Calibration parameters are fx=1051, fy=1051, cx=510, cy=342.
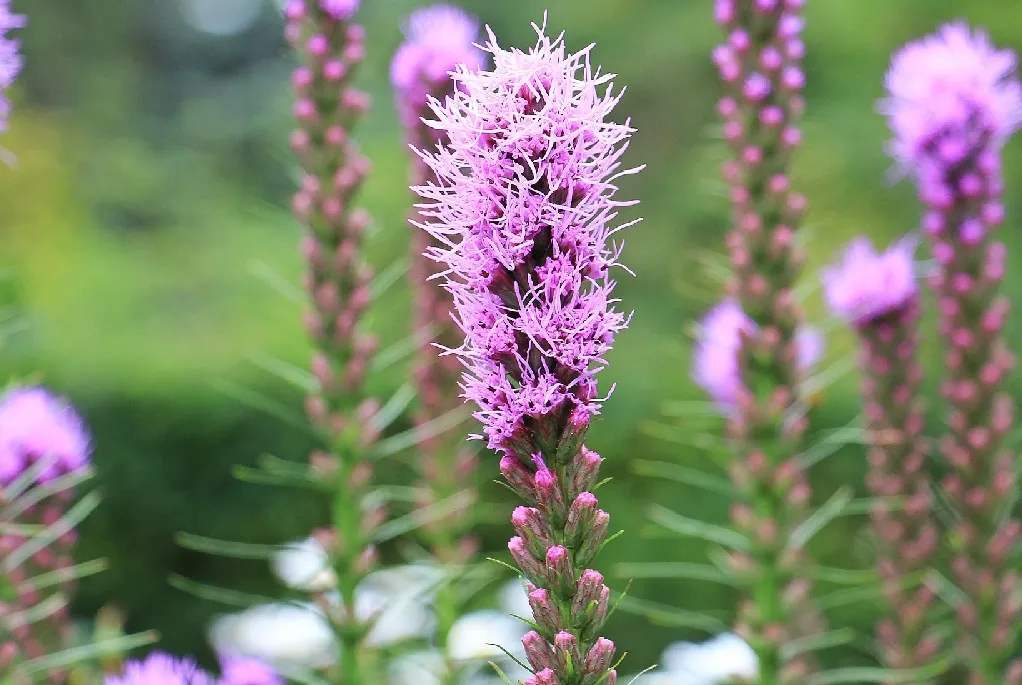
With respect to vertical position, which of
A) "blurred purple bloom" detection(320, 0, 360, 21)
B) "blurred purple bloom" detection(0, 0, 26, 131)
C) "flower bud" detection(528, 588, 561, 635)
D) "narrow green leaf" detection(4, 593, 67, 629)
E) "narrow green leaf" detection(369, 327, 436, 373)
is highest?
"blurred purple bloom" detection(320, 0, 360, 21)

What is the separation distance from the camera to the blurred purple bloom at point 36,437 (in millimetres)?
2633

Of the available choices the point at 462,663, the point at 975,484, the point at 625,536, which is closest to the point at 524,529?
the point at 462,663

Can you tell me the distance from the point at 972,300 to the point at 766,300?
958 mm

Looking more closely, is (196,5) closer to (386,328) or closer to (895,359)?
(386,328)

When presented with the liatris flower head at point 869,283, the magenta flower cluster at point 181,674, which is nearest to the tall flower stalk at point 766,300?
the liatris flower head at point 869,283

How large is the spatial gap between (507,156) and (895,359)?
244 centimetres

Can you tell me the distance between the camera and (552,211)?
1.46 meters

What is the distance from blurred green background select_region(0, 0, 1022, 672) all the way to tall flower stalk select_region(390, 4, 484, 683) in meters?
0.76

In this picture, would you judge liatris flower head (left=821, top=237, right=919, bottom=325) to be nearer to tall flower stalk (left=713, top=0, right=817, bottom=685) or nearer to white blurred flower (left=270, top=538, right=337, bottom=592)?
tall flower stalk (left=713, top=0, right=817, bottom=685)

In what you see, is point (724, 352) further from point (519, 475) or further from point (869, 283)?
point (519, 475)

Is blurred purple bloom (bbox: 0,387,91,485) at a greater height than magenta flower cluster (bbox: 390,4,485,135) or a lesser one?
lesser

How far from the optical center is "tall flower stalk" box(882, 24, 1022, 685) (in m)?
3.20

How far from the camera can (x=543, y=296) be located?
4.91 ft

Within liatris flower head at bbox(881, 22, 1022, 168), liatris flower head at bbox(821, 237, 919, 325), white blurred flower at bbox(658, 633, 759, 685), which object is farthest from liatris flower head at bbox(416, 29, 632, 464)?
liatris flower head at bbox(881, 22, 1022, 168)
